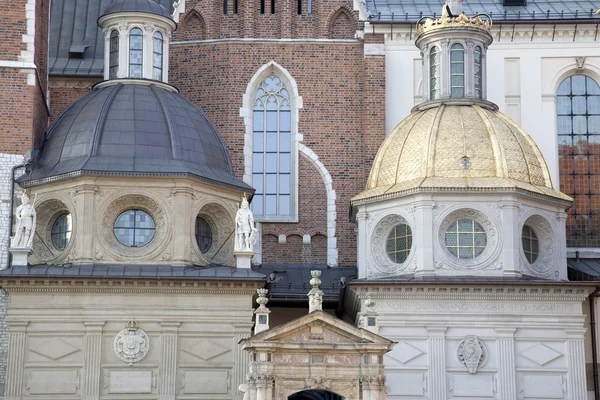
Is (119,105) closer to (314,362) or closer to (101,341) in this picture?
(101,341)

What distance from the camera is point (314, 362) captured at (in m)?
33.8

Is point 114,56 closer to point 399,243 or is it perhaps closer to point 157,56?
point 157,56

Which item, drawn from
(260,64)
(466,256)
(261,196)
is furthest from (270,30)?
(466,256)

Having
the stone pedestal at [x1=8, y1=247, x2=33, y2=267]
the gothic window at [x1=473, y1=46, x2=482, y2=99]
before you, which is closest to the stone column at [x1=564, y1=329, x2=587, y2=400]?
the gothic window at [x1=473, y1=46, x2=482, y2=99]

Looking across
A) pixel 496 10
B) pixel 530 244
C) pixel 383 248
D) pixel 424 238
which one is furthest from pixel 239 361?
pixel 496 10

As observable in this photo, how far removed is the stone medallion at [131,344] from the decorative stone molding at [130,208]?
219cm

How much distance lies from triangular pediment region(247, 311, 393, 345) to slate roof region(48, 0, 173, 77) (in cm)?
1629

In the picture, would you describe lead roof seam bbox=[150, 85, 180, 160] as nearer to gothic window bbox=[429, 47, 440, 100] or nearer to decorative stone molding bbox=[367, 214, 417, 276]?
decorative stone molding bbox=[367, 214, 417, 276]

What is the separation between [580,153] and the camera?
4622 centimetres

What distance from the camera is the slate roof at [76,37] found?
1882 inches

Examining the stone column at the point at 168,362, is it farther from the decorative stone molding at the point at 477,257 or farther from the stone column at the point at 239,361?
the decorative stone molding at the point at 477,257

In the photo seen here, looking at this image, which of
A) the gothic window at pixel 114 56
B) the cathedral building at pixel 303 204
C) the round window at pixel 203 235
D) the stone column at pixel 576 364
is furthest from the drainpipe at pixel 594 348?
the gothic window at pixel 114 56

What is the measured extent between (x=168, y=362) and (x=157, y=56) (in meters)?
10.7

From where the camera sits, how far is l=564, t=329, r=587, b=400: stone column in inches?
1492
